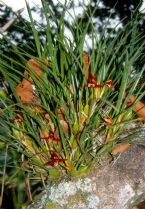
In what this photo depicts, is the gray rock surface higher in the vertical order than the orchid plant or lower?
lower

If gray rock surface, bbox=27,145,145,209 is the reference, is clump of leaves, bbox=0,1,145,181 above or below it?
above

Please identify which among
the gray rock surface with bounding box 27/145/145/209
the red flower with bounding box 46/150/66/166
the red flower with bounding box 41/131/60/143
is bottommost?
the gray rock surface with bounding box 27/145/145/209

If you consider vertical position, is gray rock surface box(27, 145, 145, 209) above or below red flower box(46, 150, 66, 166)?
below

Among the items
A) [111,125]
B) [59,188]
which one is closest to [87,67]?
[111,125]

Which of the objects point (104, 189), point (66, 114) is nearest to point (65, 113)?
point (66, 114)
